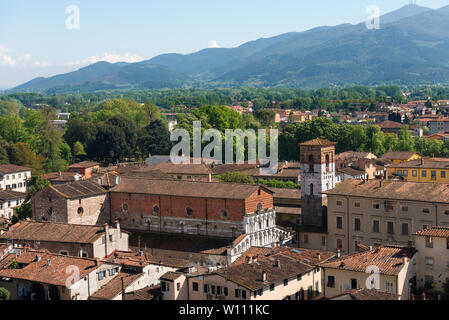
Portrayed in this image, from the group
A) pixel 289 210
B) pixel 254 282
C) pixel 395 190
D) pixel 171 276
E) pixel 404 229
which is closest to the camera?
pixel 254 282

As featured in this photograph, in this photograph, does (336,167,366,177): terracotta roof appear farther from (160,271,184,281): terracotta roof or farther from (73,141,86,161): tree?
(160,271,184,281): terracotta roof

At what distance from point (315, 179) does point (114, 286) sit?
20204 mm

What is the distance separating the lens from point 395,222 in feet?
135

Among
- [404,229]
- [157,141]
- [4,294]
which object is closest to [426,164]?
[404,229]

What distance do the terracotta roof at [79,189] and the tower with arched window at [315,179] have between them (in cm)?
1485

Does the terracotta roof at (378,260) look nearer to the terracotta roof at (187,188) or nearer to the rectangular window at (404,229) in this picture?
the rectangular window at (404,229)

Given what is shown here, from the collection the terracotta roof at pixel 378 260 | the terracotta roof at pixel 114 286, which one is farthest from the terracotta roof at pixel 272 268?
the terracotta roof at pixel 114 286

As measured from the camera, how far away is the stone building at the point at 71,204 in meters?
43.6

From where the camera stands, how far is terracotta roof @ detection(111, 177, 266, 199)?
41.8 m

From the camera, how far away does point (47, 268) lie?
32094mm

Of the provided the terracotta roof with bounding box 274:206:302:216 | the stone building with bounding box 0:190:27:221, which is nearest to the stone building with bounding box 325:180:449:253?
the terracotta roof with bounding box 274:206:302:216

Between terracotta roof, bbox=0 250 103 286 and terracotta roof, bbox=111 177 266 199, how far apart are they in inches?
468

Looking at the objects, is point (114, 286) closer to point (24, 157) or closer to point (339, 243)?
point (339, 243)
